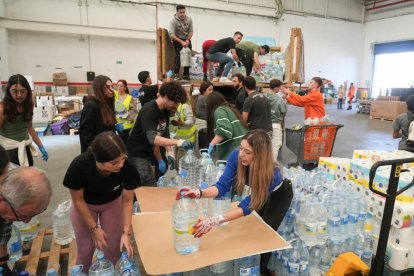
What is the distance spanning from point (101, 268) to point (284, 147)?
21.5 feet

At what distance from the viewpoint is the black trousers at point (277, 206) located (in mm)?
2088

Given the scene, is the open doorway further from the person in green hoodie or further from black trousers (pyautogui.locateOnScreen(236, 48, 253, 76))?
the person in green hoodie

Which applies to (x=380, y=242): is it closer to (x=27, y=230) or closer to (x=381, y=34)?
(x=27, y=230)

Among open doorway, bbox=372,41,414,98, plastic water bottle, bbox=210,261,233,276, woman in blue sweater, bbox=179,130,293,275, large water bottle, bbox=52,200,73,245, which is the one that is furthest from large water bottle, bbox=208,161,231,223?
open doorway, bbox=372,41,414,98

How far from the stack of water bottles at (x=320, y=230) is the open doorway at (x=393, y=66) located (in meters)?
16.2

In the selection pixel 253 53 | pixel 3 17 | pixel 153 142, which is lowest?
pixel 153 142

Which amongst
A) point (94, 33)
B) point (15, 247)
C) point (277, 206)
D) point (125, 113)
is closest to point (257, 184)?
point (277, 206)

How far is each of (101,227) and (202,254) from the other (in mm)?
908

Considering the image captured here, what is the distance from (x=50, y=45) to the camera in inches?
486

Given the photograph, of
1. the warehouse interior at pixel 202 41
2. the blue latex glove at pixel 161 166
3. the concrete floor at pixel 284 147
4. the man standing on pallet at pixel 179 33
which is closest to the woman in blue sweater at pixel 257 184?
the blue latex glove at pixel 161 166

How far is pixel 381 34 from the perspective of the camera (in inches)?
717

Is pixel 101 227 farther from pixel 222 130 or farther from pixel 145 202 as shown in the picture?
pixel 222 130

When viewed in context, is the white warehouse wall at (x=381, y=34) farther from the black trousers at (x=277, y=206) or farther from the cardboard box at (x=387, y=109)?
the black trousers at (x=277, y=206)

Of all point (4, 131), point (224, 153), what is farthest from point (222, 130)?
point (4, 131)
